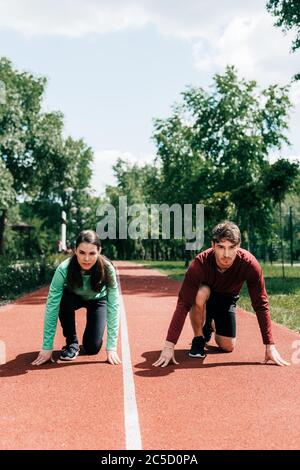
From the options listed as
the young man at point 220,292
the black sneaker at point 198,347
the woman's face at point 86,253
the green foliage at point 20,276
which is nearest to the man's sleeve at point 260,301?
the young man at point 220,292

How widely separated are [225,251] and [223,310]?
1.18 meters

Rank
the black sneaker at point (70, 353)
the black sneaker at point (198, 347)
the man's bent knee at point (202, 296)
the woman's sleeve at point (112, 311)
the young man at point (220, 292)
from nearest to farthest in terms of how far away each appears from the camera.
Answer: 1. the young man at point (220, 292)
2. the woman's sleeve at point (112, 311)
3. the man's bent knee at point (202, 296)
4. the black sneaker at point (70, 353)
5. the black sneaker at point (198, 347)

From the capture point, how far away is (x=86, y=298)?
6.39 m

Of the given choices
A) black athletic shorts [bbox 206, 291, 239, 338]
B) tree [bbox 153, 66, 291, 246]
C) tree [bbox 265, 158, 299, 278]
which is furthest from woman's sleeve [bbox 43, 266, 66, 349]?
tree [bbox 153, 66, 291, 246]

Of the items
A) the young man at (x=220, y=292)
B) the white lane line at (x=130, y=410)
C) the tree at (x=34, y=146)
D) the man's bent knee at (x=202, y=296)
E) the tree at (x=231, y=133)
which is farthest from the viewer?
the tree at (x=34, y=146)

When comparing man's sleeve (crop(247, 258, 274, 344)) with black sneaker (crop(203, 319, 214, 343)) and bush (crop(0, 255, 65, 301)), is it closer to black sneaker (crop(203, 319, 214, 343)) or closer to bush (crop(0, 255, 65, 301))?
black sneaker (crop(203, 319, 214, 343))

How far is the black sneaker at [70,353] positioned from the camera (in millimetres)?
6199

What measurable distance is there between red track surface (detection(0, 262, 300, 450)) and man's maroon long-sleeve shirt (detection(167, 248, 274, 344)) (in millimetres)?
503

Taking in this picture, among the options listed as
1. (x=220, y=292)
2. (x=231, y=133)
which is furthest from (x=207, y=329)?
(x=231, y=133)

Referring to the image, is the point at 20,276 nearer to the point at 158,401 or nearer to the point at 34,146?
the point at 158,401

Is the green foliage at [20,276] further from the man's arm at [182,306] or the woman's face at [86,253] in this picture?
the man's arm at [182,306]

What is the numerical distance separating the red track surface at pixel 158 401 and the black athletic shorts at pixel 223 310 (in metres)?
0.37
